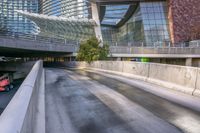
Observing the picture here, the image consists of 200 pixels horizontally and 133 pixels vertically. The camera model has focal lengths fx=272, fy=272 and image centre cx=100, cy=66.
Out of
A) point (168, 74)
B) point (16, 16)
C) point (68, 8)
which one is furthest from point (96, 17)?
point (16, 16)

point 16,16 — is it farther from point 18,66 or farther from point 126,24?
point 18,66

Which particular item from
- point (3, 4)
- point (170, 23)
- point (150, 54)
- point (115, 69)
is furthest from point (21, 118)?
point (3, 4)

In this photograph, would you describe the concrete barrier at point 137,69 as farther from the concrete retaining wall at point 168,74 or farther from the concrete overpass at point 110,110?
the concrete overpass at point 110,110

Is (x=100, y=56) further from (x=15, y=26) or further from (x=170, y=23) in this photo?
(x=15, y=26)

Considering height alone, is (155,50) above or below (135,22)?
below

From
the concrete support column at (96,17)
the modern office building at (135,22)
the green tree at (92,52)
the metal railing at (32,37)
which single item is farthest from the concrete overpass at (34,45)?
the concrete support column at (96,17)

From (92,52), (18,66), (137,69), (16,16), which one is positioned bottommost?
(18,66)

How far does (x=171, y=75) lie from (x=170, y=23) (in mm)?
61596

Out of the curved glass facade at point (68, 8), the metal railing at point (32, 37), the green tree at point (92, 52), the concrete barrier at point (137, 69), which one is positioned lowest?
the concrete barrier at point (137, 69)

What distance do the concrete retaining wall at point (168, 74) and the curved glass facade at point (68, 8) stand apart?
6344 centimetres

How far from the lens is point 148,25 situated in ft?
236

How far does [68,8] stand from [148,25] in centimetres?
4544

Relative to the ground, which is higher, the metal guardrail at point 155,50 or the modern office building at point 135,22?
the modern office building at point 135,22

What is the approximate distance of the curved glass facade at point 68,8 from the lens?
93475mm
